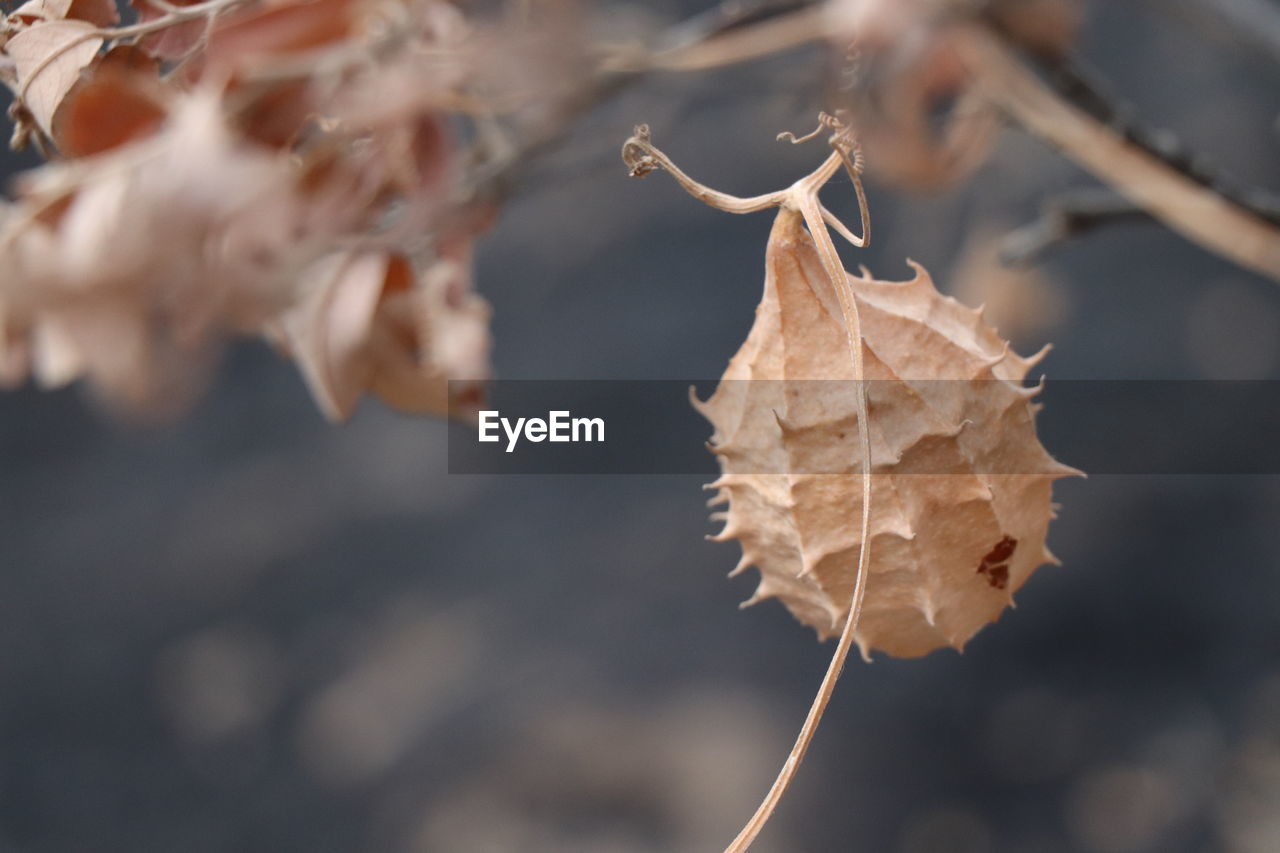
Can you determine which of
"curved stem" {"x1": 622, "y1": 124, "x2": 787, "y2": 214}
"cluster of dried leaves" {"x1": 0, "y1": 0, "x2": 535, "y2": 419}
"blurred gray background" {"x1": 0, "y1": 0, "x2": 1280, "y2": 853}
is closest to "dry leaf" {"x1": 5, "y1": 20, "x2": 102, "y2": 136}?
"cluster of dried leaves" {"x1": 0, "y1": 0, "x2": 535, "y2": 419}

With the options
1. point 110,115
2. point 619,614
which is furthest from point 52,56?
point 619,614

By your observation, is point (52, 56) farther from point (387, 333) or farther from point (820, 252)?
point (820, 252)

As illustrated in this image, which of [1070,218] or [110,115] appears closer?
[110,115]

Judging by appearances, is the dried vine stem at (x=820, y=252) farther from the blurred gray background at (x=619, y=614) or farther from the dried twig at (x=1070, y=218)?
the blurred gray background at (x=619, y=614)

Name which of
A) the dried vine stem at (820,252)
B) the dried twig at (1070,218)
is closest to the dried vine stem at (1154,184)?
the dried twig at (1070,218)

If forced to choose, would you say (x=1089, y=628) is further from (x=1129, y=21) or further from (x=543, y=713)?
(x=1129, y=21)

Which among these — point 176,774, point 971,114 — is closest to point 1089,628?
point 971,114

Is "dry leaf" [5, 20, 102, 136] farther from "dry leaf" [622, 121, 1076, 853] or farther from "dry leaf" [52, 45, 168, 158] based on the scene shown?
"dry leaf" [622, 121, 1076, 853]
